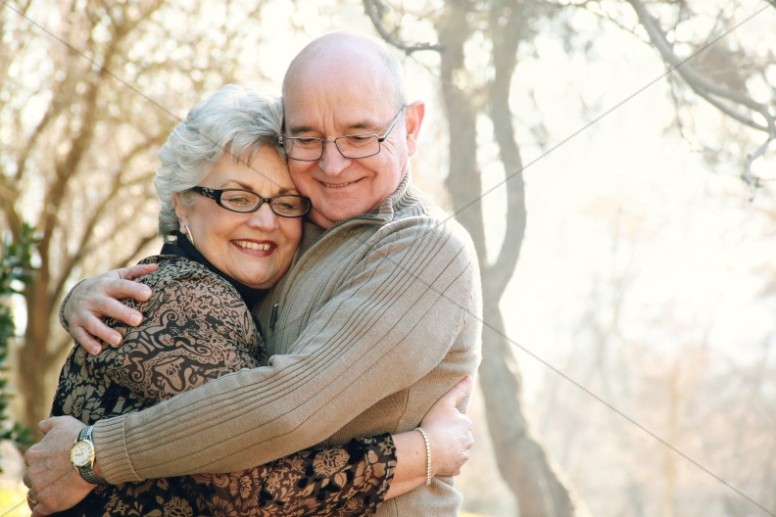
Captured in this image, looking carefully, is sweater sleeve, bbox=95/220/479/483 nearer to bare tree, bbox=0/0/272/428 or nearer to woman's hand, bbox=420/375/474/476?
woman's hand, bbox=420/375/474/476

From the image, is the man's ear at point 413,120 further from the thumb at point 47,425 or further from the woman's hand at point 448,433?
the thumb at point 47,425

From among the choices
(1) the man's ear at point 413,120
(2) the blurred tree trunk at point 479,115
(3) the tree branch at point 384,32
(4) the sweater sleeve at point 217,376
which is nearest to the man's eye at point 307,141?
(1) the man's ear at point 413,120

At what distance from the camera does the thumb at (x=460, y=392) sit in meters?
2.04

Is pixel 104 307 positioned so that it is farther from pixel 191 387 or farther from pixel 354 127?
pixel 354 127

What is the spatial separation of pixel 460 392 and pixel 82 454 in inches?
33.2

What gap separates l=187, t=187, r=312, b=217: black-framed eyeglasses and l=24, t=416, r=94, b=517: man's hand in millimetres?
610

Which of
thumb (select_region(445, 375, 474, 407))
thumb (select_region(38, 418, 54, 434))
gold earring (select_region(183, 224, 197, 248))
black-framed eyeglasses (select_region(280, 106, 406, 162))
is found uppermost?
black-framed eyeglasses (select_region(280, 106, 406, 162))

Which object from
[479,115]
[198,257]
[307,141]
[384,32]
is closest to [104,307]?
[198,257]

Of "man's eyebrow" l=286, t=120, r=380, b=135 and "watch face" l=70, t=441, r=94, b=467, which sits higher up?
"man's eyebrow" l=286, t=120, r=380, b=135

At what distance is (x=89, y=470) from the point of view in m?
1.80

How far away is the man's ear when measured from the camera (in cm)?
225

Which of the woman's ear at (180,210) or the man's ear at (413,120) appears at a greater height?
the man's ear at (413,120)

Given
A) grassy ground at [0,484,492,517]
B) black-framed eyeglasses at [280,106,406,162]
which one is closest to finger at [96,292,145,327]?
black-framed eyeglasses at [280,106,406,162]

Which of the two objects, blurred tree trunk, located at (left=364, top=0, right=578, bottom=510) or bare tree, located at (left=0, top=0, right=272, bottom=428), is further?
bare tree, located at (left=0, top=0, right=272, bottom=428)
